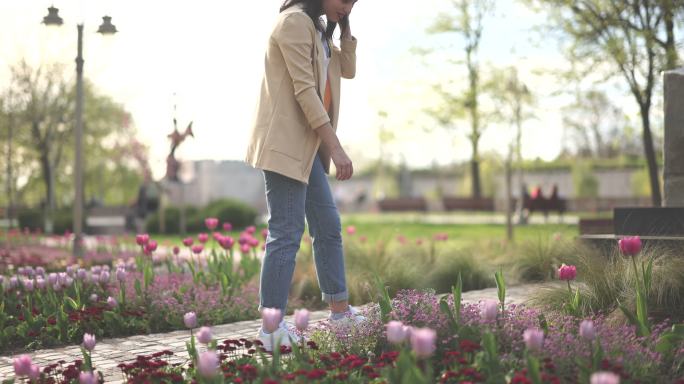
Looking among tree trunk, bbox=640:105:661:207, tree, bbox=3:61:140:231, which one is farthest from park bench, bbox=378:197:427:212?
tree trunk, bbox=640:105:661:207

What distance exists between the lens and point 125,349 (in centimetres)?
423

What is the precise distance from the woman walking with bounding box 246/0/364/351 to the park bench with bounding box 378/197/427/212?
76.3ft

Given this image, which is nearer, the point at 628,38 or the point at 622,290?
the point at 622,290

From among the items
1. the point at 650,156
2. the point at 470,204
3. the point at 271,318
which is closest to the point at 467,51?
the point at 470,204

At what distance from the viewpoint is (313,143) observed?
369cm

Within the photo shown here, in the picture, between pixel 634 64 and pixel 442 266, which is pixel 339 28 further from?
pixel 634 64

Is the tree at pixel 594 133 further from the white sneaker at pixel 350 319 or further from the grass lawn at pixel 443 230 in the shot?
the white sneaker at pixel 350 319

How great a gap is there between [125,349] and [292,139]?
5.23 ft

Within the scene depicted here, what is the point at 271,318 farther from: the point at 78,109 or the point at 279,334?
the point at 78,109

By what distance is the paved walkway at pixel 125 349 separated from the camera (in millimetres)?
3717

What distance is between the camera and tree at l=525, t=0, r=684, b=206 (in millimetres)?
10570

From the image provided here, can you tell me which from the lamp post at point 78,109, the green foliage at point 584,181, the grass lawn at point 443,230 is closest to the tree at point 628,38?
the grass lawn at point 443,230

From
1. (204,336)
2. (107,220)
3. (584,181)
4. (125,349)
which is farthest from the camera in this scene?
(584,181)

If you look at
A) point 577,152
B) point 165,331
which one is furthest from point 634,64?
point 577,152
